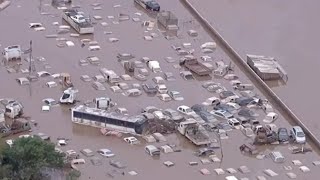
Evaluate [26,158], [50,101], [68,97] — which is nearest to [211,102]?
[68,97]

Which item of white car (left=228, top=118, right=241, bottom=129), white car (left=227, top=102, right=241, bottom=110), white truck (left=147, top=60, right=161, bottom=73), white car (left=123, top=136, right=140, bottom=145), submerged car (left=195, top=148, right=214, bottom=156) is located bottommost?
white car (left=123, top=136, right=140, bottom=145)

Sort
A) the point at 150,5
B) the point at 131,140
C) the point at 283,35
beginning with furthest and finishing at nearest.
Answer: the point at 150,5, the point at 283,35, the point at 131,140

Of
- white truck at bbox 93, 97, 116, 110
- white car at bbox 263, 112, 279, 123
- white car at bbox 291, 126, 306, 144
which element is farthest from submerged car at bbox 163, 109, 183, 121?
white car at bbox 291, 126, 306, 144

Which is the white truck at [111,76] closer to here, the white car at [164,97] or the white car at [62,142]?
the white car at [164,97]

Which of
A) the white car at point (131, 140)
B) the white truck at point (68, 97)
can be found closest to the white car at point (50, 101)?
the white truck at point (68, 97)

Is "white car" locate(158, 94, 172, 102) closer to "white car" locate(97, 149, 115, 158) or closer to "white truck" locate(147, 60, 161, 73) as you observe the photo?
"white truck" locate(147, 60, 161, 73)

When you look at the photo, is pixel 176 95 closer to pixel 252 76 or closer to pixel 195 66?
pixel 195 66

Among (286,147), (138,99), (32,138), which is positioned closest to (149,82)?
(138,99)
